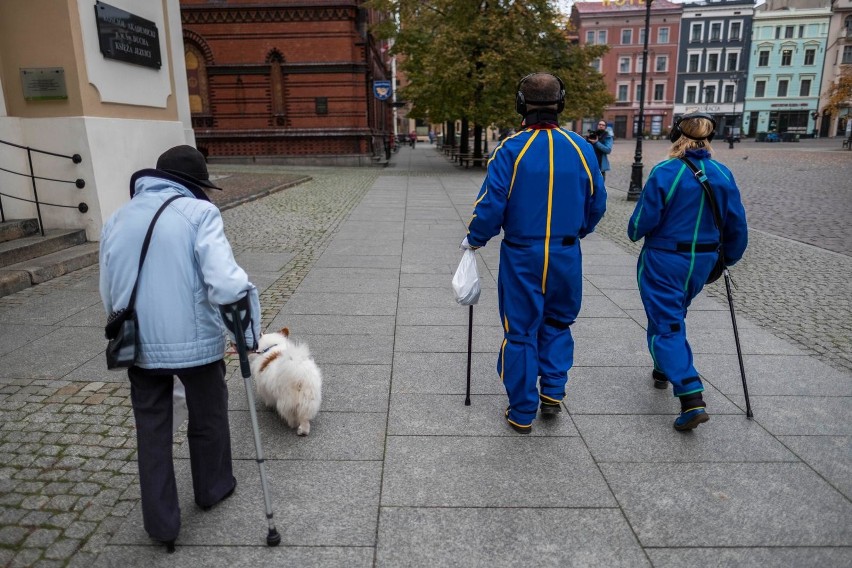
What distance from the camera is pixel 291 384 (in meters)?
3.80

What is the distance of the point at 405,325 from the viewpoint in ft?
20.0

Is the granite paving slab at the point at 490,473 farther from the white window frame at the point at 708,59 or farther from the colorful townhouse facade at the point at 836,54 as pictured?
the white window frame at the point at 708,59

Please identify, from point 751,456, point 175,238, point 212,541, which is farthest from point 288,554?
point 751,456

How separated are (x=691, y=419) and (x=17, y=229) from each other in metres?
8.64

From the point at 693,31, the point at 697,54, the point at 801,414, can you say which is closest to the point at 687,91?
the point at 697,54

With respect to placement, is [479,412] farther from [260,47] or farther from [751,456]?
[260,47]

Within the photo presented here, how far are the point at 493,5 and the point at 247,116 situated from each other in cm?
1182

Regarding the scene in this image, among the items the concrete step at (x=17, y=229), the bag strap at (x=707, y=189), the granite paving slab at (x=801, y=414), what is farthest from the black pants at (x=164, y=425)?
the concrete step at (x=17, y=229)

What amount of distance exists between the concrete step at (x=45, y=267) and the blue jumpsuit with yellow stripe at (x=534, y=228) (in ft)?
19.2

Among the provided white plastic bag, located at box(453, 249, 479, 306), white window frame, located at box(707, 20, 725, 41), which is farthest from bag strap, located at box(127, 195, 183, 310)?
white window frame, located at box(707, 20, 725, 41)

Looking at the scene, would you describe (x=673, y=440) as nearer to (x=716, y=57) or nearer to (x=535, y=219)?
(x=535, y=219)

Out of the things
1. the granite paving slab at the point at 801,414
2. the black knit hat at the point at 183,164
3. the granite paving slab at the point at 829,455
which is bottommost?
the granite paving slab at the point at 801,414

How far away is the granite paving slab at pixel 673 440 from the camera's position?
12.0ft

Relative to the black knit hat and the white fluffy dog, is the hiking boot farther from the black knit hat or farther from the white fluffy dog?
the black knit hat
